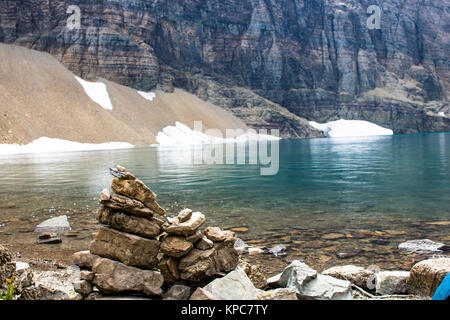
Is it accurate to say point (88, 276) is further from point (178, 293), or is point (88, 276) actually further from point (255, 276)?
point (255, 276)

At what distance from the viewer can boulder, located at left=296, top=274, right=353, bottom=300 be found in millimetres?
5375

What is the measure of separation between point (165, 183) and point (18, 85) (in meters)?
78.8

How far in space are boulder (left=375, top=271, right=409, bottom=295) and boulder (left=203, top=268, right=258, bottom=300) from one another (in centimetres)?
224

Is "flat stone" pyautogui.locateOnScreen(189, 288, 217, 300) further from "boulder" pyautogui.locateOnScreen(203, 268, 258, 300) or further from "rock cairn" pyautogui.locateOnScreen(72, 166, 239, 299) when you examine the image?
"rock cairn" pyautogui.locateOnScreen(72, 166, 239, 299)

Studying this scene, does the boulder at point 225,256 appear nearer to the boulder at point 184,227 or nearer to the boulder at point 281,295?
the boulder at point 184,227

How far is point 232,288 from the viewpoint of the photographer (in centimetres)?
536

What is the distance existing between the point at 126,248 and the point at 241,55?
17167 centimetres

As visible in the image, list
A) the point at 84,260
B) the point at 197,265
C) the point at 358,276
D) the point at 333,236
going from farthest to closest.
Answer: the point at 333,236, the point at 84,260, the point at 358,276, the point at 197,265

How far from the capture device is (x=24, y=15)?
115 metres

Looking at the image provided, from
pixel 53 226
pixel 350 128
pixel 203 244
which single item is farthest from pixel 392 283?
pixel 350 128

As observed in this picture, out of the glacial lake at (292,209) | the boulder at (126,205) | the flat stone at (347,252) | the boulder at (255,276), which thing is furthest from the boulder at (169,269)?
the flat stone at (347,252)

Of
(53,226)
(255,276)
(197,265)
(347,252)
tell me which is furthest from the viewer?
(53,226)

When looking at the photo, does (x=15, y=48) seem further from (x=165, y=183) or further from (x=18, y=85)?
(x=165, y=183)

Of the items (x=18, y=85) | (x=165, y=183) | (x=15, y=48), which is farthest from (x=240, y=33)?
(x=165, y=183)
